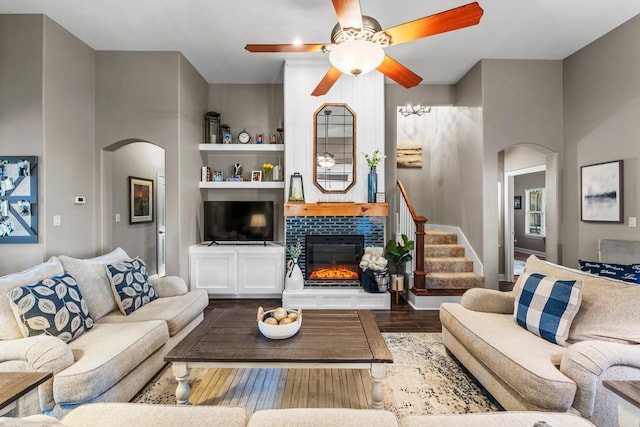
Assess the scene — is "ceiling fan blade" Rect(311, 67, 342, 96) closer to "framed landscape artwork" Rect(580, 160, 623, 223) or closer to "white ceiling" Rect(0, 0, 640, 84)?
"white ceiling" Rect(0, 0, 640, 84)

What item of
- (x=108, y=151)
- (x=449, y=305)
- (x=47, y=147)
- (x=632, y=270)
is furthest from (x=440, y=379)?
(x=108, y=151)

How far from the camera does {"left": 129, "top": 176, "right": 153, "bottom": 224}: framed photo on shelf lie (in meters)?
5.07

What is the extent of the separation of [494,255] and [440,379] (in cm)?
263

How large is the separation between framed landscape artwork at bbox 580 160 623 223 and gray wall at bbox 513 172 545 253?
18.0 feet

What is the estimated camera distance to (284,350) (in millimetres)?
2025

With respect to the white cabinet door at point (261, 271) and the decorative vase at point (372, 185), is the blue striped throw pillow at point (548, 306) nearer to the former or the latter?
the decorative vase at point (372, 185)

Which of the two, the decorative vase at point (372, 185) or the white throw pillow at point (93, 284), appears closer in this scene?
the white throw pillow at point (93, 284)

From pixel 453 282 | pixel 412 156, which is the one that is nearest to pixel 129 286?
pixel 453 282

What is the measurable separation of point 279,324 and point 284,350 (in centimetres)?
21

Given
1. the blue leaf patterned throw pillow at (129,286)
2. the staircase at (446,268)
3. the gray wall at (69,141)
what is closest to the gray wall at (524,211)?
the staircase at (446,268)

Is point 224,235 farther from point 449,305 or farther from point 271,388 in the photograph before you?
point 449,305

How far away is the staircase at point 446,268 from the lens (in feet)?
14.7

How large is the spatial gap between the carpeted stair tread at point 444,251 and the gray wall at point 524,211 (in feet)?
17.0

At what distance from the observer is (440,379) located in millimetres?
2516
